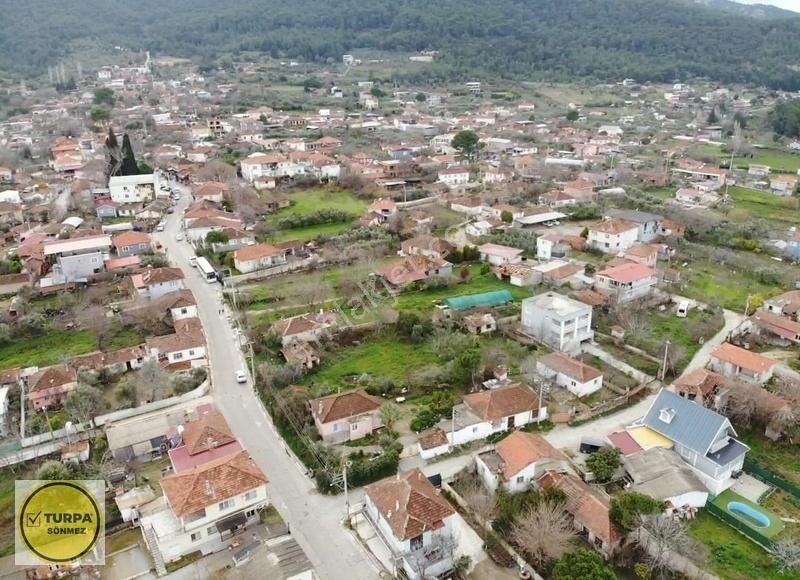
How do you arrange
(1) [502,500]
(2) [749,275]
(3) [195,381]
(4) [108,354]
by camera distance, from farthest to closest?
(2) [749,275] < (4) [108,354] < (3) [195,381] < (1) [502,500]

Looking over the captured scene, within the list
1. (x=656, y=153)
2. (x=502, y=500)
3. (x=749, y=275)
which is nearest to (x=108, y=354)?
(x=502, y=500)

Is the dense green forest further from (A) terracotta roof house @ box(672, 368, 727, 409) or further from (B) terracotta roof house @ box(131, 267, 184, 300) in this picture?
(A) terracotta roof house @ box(672, 368, 727, 409)

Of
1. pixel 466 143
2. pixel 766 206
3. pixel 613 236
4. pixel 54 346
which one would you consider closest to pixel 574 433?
pixel 613 236

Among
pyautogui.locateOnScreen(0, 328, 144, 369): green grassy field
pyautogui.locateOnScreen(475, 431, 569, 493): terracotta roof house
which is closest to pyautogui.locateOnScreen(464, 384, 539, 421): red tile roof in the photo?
pyautogui.locateOnScreen(475, 431, 569, 493): terracotta roof house

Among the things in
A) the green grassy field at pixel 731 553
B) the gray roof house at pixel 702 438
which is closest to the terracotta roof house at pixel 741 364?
the gray roof house at pixel 702 438

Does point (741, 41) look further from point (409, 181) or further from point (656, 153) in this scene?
→ point (409, 181)
